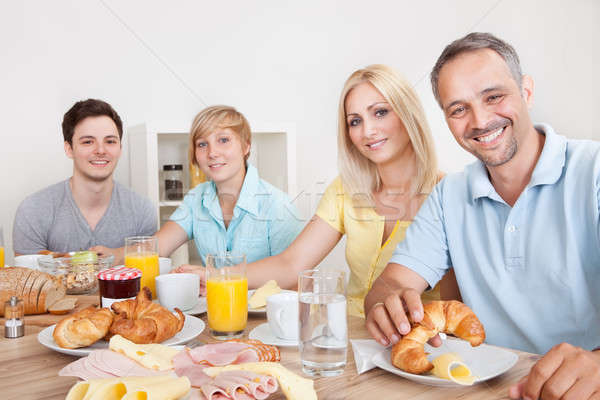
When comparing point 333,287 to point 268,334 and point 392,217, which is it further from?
point 392,217

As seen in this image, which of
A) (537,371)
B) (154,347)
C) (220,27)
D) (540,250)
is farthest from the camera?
(220,27)

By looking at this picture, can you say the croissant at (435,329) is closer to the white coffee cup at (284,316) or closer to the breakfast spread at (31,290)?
the white coffee cup at (284,316)

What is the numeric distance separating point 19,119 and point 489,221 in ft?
6.17

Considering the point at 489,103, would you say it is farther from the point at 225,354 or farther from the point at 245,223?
the point at 245,223

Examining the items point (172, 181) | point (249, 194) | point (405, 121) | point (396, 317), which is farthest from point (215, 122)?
point (396, 317)

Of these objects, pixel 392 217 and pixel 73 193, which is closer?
pixel 392 217

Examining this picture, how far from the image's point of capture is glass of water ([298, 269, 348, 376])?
0.67 m

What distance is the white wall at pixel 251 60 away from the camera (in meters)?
2.16

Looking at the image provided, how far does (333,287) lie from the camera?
694 millimetres

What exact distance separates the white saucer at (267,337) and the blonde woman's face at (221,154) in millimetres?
1061

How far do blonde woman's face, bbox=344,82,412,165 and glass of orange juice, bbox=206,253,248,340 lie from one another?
723 millimetres

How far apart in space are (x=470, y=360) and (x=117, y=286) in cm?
54

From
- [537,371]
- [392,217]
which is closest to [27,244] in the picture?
[392,217]

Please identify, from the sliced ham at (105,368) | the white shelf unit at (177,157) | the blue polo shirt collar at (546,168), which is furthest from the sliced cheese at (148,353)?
the white shelf unit at (177,157)
